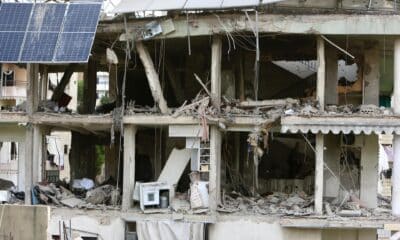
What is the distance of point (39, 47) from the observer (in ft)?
77.5

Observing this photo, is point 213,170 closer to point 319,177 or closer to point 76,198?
point 319,177

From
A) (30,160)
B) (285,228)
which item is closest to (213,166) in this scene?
(285,228)

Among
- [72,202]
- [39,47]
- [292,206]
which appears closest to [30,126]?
[39,47]

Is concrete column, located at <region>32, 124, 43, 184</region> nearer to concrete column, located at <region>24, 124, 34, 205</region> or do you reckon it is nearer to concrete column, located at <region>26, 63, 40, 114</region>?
concrete column, located at <region>24, 124, 34, 205</region>

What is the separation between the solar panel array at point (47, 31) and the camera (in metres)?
23.2

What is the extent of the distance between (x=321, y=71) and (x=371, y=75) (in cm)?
311

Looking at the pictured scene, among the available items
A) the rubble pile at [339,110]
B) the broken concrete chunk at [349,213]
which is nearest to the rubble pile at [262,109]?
the rubble pile at [339,110]

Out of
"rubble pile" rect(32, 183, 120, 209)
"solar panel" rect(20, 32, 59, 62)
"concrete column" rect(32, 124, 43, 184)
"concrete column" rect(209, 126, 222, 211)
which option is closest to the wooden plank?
"concrete column" rect(209, 126, 222, 211)

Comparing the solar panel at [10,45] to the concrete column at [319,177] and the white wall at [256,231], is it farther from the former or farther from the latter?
the concrete column at [319,177]

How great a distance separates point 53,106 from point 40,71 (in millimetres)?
1755

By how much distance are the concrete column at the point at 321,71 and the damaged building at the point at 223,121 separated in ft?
0.15

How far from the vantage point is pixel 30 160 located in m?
24.9

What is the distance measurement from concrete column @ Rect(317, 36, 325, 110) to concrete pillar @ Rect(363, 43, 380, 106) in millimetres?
2820

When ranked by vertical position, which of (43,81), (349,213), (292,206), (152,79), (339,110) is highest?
(43,81)
